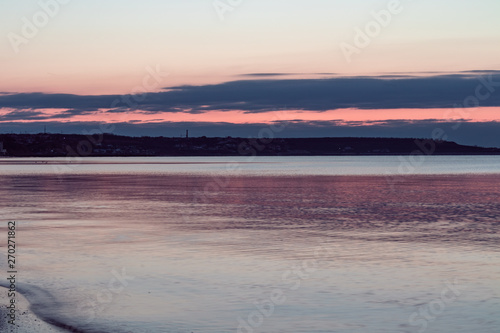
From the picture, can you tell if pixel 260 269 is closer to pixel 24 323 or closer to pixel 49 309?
pixel 49 309

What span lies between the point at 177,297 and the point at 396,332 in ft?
16.4

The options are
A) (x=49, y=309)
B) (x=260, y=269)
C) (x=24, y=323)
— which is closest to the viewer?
(x=24, y=323)

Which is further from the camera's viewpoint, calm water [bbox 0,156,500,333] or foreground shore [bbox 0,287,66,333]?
calm water [bbox 0,156,500,333]

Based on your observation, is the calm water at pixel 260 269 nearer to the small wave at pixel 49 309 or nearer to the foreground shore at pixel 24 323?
the small wave at pixel 49 309

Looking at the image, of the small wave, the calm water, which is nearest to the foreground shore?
the small wave

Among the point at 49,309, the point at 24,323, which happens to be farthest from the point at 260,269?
the point at 24,323

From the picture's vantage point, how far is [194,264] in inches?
771

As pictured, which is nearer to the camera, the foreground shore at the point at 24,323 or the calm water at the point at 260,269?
the foreground shore at the point at 24,323

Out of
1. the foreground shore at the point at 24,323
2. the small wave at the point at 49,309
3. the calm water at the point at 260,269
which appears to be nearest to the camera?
the foreground shore at the point at 24,323

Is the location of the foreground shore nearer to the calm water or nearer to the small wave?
the small wave

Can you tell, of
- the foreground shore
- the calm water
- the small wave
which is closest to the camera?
the foreground shore

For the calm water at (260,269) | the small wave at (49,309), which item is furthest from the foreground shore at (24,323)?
the calm water at (260,269)

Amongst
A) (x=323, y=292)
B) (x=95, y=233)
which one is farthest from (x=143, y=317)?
(x=95, y=233)

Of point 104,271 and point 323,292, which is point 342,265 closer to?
point 323,292
